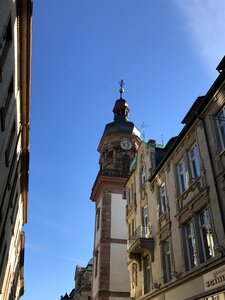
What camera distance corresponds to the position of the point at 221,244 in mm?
12758

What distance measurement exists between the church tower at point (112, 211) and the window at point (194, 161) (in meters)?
16.0

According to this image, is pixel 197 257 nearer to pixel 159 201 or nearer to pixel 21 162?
pixel 159 201

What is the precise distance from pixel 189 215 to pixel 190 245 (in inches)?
58.7

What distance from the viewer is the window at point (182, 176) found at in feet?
56.8

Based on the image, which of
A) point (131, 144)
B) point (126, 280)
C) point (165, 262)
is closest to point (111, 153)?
point (131, 144)

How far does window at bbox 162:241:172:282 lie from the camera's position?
58.1 feet

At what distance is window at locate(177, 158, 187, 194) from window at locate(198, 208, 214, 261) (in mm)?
2338

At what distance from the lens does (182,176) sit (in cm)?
1780

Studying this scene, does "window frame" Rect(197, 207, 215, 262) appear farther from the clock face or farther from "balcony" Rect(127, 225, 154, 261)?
the clock face

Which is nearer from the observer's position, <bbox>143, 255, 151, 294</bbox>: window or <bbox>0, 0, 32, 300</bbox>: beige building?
<bbox>0, 0, 32, 300</bbox>: beige building

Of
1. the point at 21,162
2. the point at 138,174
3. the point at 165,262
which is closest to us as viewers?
the point at 165,262

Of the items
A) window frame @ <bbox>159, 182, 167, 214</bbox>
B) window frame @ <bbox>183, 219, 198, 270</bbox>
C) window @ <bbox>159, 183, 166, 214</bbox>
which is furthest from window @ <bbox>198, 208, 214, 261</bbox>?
window @ <bbox>159, 183, 166, 214</bbox>

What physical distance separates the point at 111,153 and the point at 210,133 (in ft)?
106

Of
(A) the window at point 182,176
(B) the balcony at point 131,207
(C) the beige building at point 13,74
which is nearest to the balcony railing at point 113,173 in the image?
(B) the balcony at point 131,207
